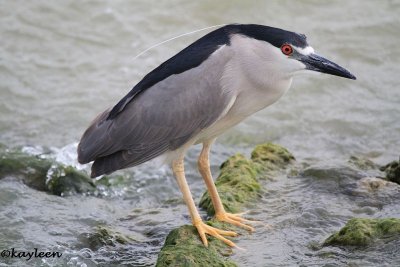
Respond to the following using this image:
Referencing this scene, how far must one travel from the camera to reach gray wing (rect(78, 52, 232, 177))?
491 cm

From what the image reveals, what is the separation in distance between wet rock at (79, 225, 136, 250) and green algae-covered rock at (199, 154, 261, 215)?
2.35ft

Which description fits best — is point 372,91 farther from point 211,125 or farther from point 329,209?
point 211,125

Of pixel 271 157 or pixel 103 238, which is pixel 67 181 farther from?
pixel 271 157

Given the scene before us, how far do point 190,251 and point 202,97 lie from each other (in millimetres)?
1071

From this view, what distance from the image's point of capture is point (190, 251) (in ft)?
14.6

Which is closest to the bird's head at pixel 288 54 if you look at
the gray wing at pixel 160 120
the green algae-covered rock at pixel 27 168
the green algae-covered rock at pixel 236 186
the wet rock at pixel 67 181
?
the gray wing at pixel 160 120

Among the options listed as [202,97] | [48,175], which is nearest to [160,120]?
[202,97]

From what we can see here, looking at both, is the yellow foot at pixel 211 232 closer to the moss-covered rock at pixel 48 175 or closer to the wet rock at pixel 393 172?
the wet rock at pixel 393 172

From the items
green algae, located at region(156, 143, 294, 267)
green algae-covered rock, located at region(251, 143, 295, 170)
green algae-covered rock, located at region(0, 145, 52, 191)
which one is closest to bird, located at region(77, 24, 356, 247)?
green algae, located at region(156, 143, 294, 267)

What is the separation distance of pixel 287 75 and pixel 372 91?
4410mm

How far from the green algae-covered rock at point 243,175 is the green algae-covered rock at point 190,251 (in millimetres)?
767

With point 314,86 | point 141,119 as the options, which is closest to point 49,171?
point 141,119

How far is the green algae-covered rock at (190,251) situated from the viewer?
14.2ft

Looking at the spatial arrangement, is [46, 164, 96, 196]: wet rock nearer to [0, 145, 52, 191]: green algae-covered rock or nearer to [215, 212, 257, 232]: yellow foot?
[0, 145, 52, 191]: green algae-covered rock
